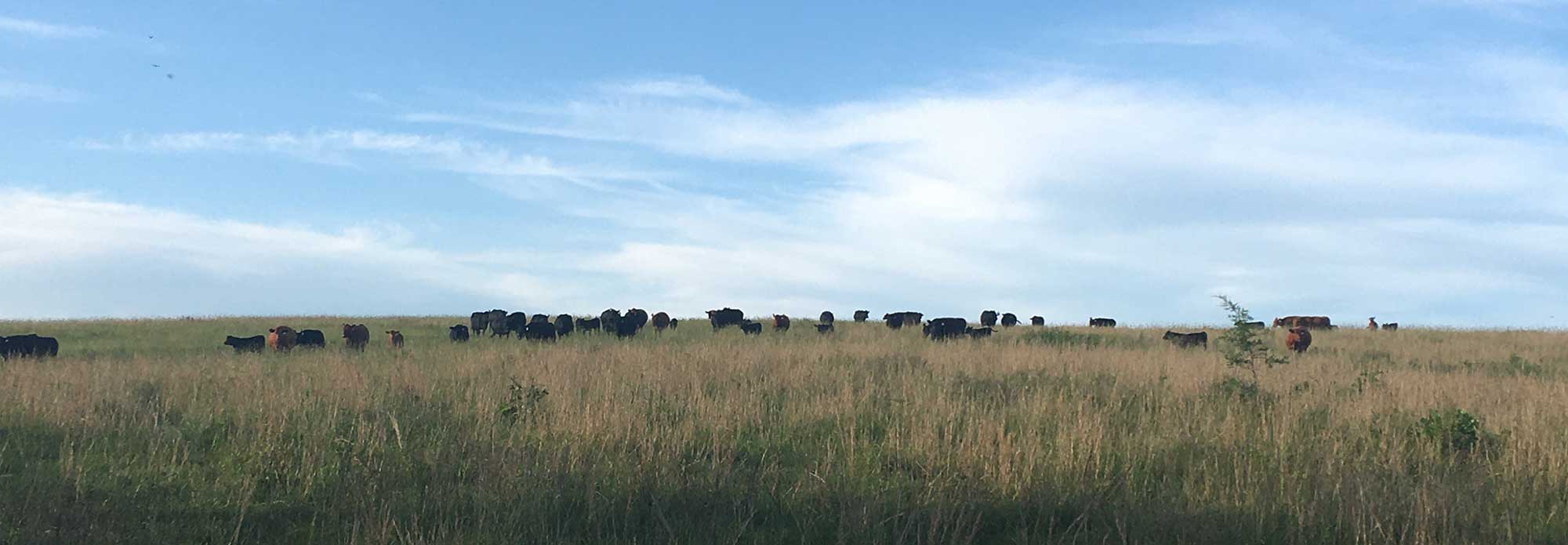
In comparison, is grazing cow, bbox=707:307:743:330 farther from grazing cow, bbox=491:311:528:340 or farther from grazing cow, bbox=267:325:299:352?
grazing cow, bbox=267:325:299:352

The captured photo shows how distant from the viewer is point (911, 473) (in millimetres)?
7668

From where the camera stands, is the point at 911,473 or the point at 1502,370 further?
the point at 1502,370

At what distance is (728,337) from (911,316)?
15.6 m

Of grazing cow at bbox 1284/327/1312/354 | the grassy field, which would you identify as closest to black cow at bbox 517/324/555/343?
the grassy field

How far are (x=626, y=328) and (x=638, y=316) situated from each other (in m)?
6.16

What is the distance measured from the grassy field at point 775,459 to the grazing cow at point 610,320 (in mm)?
19002

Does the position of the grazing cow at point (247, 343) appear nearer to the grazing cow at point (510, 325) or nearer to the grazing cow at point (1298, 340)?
the grazing cow at point (510, 325)

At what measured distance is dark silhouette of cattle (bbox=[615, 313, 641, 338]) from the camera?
30328 mm

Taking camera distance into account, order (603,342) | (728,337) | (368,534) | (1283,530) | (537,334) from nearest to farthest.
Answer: (368,534), (1283,530), (603,342), (728,337), (537,334)

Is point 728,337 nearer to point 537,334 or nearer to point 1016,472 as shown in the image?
point 537,334

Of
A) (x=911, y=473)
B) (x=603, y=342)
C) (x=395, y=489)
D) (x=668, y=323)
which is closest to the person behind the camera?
(x=395, y=489)

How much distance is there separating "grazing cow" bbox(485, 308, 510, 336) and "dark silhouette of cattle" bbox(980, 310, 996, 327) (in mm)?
20016

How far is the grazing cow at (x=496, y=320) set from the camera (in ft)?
109

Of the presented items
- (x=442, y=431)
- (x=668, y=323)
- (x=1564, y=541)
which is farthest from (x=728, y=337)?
(x=1564, y=541)
